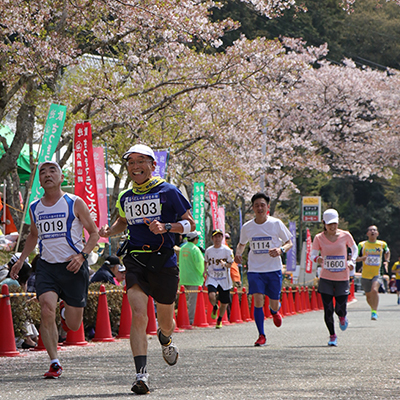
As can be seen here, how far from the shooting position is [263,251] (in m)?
10.5

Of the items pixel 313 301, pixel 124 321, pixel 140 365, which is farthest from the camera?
pixel 313 301

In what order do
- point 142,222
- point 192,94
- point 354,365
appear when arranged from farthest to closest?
point 192,94 < point 354,365 < point 142,222

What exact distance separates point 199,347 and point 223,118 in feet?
44.1

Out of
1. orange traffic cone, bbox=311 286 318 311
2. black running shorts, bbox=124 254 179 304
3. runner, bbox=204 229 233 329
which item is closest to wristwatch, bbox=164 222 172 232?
black running shorts, bbox=124 254 179 304

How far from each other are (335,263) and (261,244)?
1264mm

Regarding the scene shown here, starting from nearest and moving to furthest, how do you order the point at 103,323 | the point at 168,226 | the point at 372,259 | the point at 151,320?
the point at 168,226, the point at 103,323, the point at 151,320, the point at 372,259

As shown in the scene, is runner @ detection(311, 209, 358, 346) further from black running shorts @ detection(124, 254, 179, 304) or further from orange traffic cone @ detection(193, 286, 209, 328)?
black running shorts @ detection(124, 254, 179, 304)

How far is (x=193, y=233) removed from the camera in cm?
632

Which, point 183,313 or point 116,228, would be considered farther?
point 183,313

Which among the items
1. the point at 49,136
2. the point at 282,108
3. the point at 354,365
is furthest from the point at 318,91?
the point at 354,365

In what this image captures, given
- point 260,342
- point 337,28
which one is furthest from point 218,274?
point 337,28

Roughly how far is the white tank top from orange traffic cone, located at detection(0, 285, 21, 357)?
2156 mm

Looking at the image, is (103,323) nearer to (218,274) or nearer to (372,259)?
(218,274)

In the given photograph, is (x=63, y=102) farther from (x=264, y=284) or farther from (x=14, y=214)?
(x=264, y=284)
